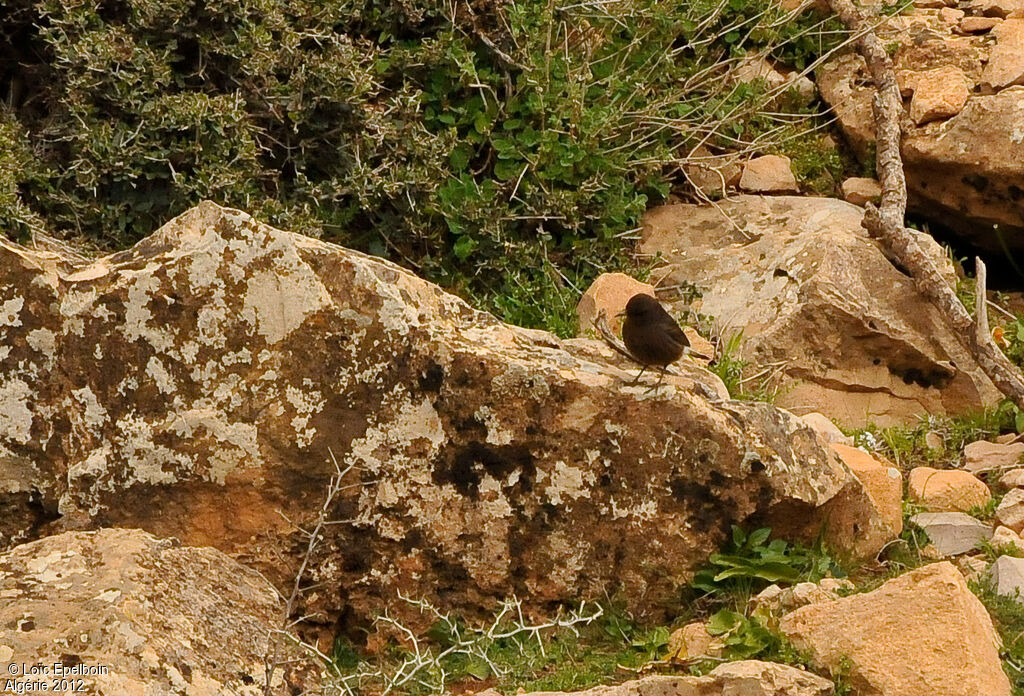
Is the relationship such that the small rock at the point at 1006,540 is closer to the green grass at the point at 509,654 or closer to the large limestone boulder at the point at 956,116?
the green grass at the point at 509,654

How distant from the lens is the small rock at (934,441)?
6.41 meters

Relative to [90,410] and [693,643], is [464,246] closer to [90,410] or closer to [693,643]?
[90,410]

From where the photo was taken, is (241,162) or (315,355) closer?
(315,355)

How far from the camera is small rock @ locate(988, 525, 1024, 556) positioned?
5291 millimetres

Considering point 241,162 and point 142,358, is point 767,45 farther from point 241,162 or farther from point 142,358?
point 142,358

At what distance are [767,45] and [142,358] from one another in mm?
5002

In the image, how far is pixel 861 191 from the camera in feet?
25.6

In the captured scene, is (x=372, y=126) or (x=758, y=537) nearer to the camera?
(x=758, y=537)

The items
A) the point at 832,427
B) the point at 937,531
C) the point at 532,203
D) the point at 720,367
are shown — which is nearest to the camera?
the point at 937,531

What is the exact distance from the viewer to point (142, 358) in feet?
15.2

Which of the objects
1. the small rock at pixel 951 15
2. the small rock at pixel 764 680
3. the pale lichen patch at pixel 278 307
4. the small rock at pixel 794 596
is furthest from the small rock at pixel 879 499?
the small rock at pixel 951 15

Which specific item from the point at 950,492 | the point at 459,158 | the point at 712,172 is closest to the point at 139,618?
the point at 950,492

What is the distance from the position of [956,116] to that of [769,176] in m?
1.04

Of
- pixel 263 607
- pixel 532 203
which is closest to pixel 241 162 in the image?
pixel 532 203
